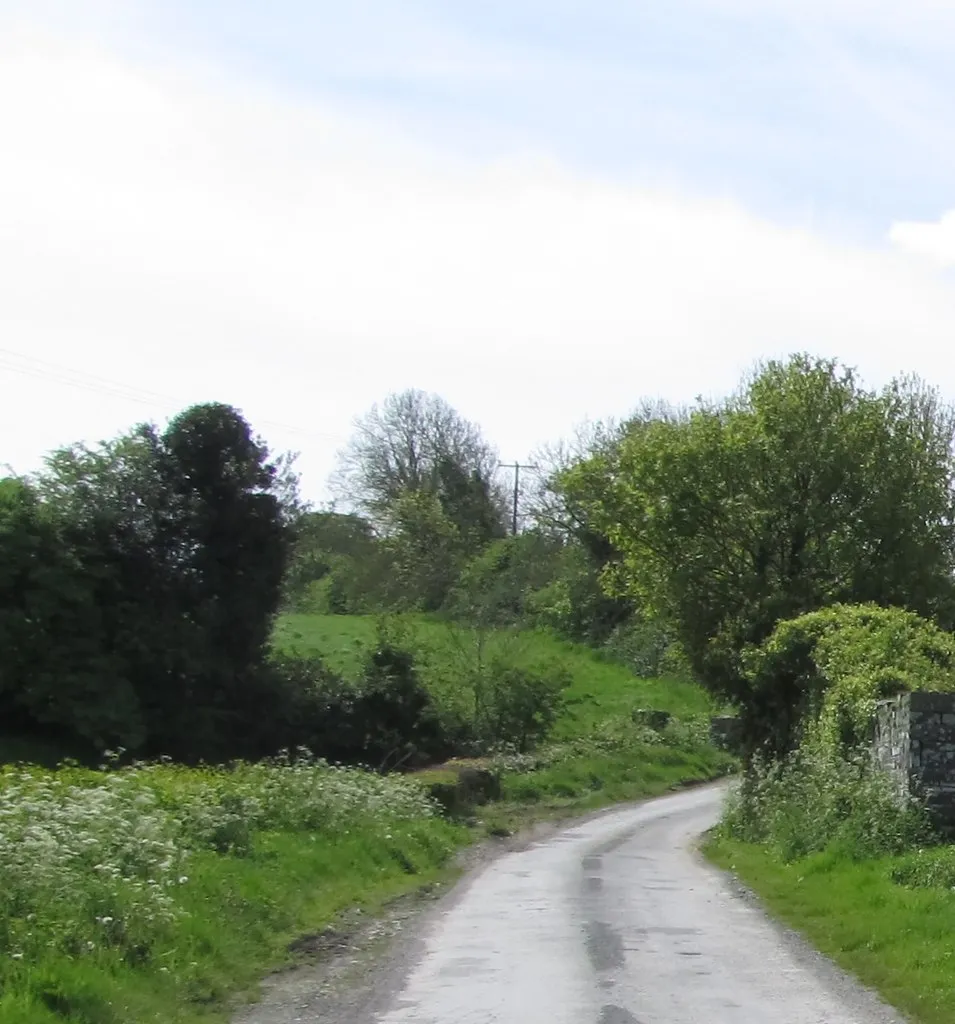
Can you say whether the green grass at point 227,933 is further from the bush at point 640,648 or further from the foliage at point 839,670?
the bush at point 640,648

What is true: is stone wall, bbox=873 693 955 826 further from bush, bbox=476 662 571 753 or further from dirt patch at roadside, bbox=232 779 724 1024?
bush, bbox=476 662 571 753

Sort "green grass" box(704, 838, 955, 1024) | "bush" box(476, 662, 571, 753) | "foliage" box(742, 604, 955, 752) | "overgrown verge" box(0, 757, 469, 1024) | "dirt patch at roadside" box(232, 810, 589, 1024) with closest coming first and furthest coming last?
"overgrown verge" box(0, 757, 469, 1024)
"dirt patch at roadside" box(232, 810, 589, 1024)
"green grass" box(704, 838, 955, 1024)
"foliage" box(742, 604, 955, 752)
"bush" box(476, 662, 571, 753)

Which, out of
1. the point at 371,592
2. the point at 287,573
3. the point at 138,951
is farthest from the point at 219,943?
the point at 371,592

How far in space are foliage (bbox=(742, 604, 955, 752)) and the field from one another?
6.97 metres

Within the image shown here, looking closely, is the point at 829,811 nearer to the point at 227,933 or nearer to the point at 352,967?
the point at 352,967

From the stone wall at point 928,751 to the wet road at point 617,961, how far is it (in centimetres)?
291

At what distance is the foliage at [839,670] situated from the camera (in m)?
21.3

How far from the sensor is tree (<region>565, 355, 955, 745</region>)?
32.3 metres

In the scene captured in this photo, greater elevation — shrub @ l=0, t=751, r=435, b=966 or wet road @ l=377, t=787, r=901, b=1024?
shrub @ l=0, t=751, r=435, b=966

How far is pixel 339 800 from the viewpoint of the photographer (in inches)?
906

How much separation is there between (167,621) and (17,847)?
1099 inches

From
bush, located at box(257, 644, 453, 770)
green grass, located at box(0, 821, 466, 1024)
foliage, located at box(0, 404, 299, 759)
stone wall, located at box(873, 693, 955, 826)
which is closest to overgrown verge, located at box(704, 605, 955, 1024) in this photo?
stone wall, located at box(873, 693, 955, 826)

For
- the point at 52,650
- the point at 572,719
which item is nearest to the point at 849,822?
the point at 52,650

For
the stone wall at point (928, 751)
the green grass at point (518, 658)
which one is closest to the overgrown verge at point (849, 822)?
the stone wall at point (928, 751)
